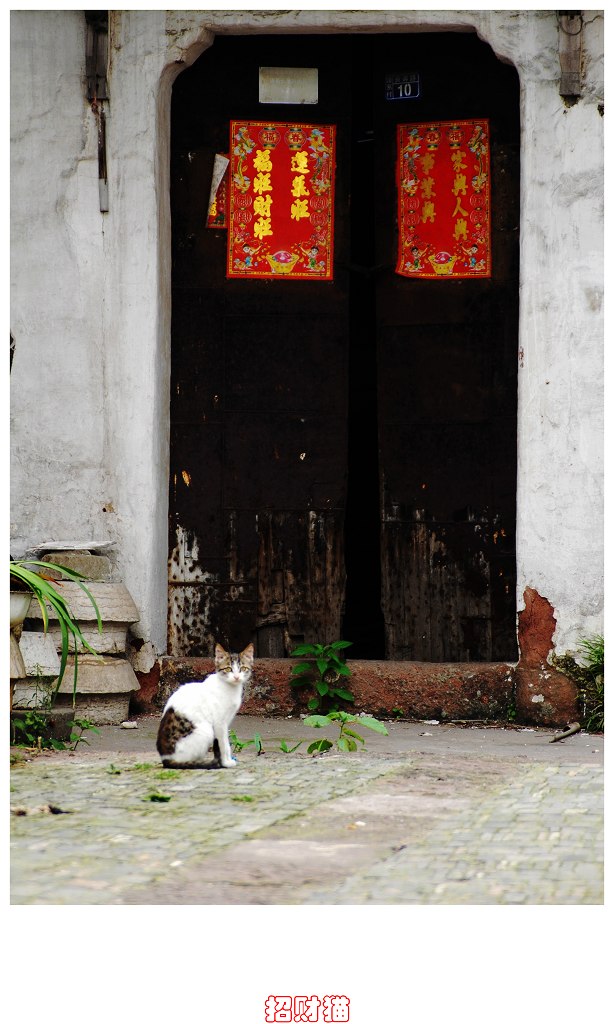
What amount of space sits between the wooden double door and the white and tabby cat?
2131 millimetres

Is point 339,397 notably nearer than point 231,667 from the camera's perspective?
No

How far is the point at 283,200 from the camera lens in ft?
22.5

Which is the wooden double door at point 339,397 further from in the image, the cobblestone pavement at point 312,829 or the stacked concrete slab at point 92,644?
the cobblestone pavement at point 312,829

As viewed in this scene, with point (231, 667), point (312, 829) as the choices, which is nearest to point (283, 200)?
point (231, 667)

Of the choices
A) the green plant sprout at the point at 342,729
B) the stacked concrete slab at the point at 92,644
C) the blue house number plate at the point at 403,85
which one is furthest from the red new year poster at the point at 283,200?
the green plant sprout at the point at 342,729

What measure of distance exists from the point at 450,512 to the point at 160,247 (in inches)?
93.4

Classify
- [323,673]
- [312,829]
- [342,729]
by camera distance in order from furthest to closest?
[323,673] → [342,729] → [312,829]

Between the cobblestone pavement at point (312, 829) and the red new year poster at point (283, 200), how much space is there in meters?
3.07

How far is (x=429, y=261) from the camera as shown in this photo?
682 centimetres

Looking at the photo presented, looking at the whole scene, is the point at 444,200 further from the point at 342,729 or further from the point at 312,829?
the point at 312,829

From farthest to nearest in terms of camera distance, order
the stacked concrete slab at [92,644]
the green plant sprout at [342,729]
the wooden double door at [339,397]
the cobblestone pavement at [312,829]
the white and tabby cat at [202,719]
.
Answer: the wooden double door at [339,397] → the stacked concrete slab at [92,644] → the green plant sprout at [342,729] → the white and tabby cat at [202,719] → the cobblestone pavement at [312,829]

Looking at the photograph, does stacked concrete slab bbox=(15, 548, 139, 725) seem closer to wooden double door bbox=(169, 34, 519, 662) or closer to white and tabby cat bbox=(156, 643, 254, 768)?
wooden double door bbox=(169, 34, 519, 662)

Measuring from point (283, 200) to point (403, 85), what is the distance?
1002 millimetres

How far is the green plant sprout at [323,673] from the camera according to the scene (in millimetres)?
6430
